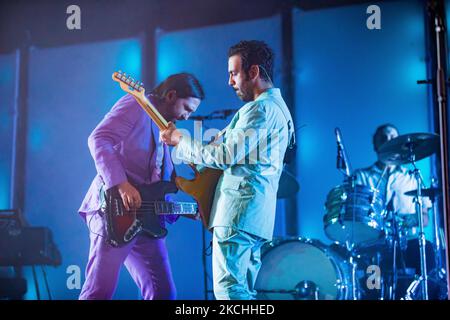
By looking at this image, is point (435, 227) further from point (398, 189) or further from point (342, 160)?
point (342, 160)

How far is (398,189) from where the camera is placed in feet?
13.6

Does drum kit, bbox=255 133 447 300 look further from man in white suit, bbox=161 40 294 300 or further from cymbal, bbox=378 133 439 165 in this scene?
man in white suit, bbox=161 40 294 300

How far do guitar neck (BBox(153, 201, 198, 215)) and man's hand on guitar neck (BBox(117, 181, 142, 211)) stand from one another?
11 centimetres

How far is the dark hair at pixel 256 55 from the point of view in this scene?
3.78 meters

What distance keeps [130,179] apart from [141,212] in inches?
8.9

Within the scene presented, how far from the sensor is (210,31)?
167 inches

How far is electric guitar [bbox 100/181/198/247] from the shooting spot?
12.5 ft

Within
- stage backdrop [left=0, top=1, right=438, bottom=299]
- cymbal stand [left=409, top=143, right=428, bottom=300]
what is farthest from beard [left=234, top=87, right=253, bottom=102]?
cymbal stand [left=409, top=143, right=428, bottom=300]

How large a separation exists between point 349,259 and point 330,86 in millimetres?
1117

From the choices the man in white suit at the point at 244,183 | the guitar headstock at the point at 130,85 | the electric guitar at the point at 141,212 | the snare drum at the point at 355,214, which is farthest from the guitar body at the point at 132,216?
the snare drum at the point at 355,214

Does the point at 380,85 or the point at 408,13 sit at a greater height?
the point at 408,13

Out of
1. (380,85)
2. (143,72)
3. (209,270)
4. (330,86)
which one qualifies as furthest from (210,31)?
(209,270)

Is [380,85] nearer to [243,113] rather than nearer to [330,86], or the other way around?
[330,86]

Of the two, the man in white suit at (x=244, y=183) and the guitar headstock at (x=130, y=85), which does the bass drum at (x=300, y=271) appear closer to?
the man in white suit at (x=244, y=183)
